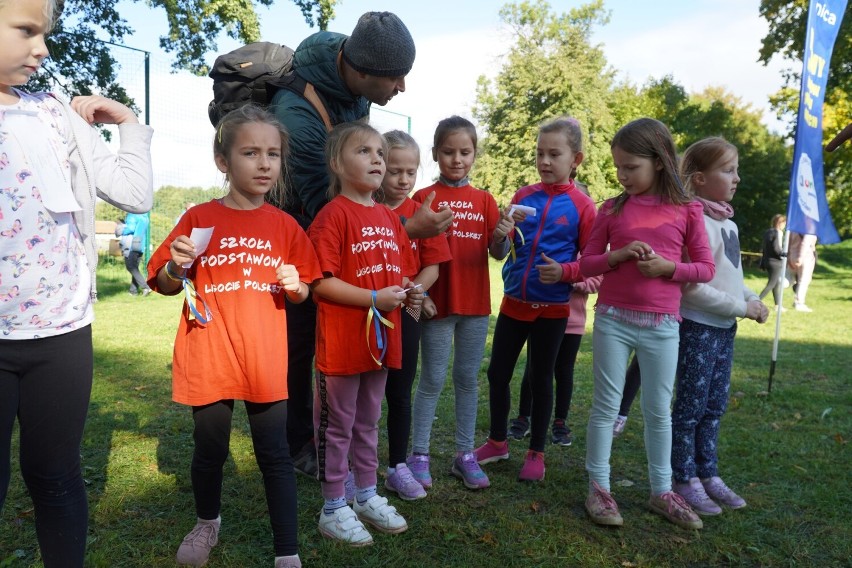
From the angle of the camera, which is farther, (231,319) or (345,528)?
(345,528)

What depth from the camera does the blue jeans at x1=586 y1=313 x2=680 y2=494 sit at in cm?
316

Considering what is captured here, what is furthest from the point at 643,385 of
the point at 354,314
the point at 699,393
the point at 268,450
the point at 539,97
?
the point at 539,97

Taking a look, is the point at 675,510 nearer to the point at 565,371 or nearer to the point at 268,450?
the point at 565,371

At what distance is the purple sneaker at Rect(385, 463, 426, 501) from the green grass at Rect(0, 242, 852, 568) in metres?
0.06

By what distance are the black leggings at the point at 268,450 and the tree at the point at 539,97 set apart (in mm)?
29780

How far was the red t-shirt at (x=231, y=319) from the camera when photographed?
2.49 m

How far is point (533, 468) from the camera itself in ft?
12.2

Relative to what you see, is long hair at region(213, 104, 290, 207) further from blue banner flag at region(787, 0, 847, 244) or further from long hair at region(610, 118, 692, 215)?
blue banner flag at region(787, 0, 847, 244)

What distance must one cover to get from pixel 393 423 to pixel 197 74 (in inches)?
586

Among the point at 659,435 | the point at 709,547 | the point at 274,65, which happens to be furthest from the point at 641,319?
the point at 274,65

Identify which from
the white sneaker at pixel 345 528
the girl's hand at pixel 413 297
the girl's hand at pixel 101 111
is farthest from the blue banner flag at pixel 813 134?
the girl's hand at pixel 101 111

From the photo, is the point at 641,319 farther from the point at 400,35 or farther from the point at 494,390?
the point at 400,35

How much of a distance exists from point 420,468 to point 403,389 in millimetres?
527

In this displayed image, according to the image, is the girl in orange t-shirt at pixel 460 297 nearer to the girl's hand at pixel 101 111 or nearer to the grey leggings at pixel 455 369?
the grey leggings at pixel 455 369
